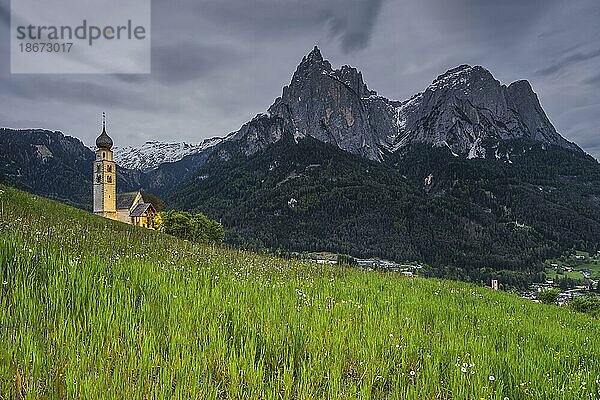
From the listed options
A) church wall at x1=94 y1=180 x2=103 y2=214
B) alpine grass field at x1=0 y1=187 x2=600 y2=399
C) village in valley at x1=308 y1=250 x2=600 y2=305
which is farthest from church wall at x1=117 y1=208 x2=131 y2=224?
alpine grass field at x1=0 y1=187 x2=600 y2=399

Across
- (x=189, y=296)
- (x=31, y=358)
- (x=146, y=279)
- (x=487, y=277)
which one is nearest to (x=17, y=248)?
(x=146, y=279)

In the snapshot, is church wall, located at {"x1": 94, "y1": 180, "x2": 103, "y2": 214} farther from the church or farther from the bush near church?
the bush near church

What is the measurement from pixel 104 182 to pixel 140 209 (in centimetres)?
912

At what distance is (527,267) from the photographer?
179250mm

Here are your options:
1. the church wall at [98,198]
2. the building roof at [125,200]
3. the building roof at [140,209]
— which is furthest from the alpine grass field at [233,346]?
the church wall at [98,198]

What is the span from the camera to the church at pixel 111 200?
266 ft

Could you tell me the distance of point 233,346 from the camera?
3.63 metres

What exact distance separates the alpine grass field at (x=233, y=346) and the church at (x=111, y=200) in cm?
7986

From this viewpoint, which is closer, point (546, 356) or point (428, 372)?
point (428, 372)

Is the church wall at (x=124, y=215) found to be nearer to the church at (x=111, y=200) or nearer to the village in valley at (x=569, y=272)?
the church at (x=111, y=200)

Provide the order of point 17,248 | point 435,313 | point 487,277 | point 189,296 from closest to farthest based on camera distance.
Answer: point 189,296
point 17,248
point 435,313
point 487,277

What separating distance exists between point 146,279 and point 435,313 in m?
4.78

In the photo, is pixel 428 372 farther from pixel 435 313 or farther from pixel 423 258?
pixel 423 258

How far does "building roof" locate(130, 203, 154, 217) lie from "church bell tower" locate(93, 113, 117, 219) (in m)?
4.49
